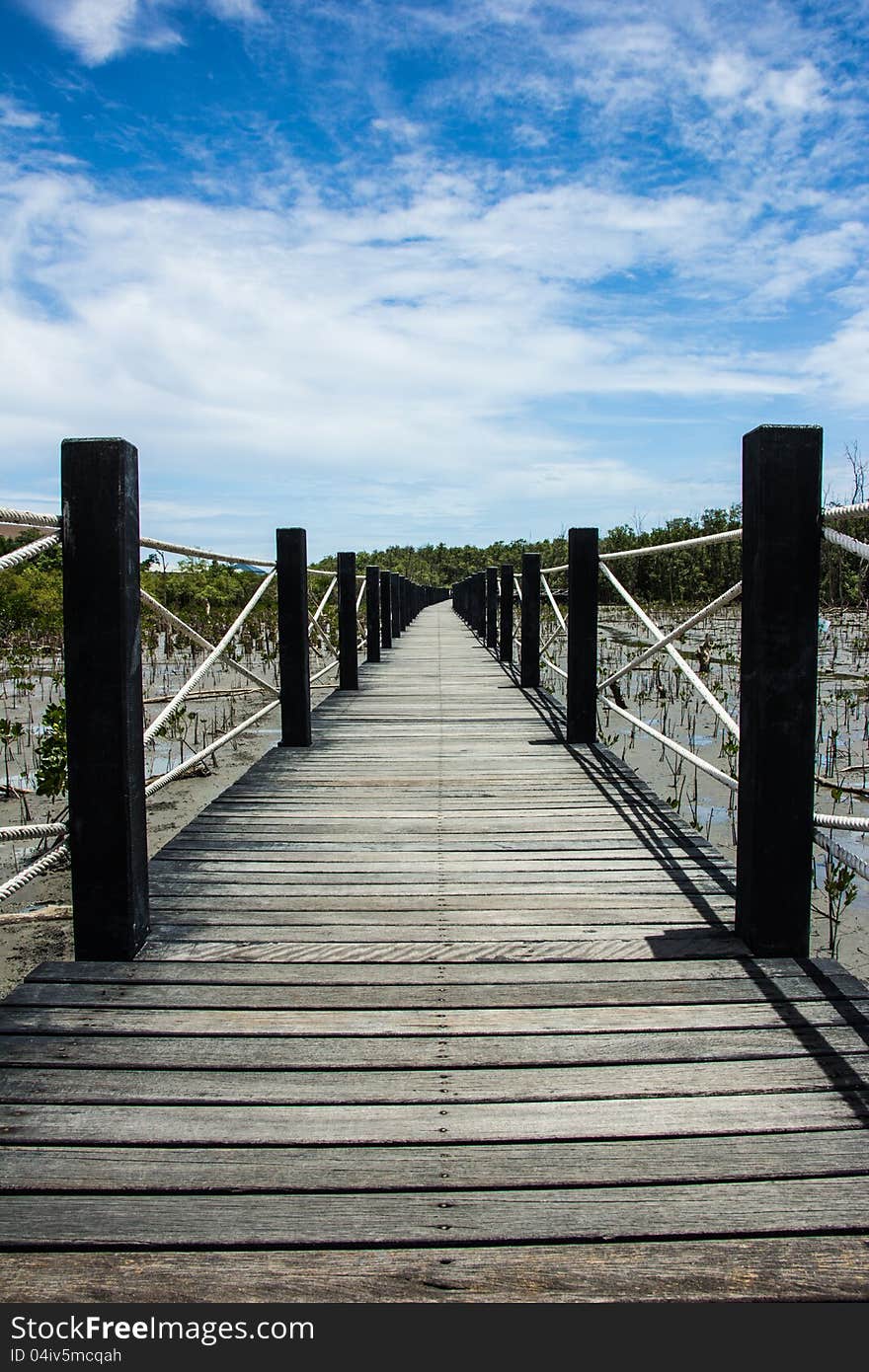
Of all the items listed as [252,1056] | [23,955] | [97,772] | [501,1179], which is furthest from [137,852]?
[23,955]

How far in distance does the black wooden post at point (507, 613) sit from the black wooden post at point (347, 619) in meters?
1.89

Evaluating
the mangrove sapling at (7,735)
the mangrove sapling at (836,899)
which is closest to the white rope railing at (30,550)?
the mangrove sapling at (836,899)

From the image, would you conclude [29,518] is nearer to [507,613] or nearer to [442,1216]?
[442,1216]

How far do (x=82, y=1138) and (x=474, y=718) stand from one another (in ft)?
14.6

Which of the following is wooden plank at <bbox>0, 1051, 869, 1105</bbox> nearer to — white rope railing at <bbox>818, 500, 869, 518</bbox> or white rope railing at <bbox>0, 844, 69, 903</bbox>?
white rope railing at <bbox>0, 844, 69, 903</bbox>

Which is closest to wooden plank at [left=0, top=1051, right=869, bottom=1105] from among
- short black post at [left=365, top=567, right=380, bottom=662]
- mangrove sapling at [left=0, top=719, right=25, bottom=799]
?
mangrove sapling at [left=0, top=719, right=25, bottom=799]

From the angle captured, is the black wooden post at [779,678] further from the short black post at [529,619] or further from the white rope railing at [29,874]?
Answer: the short black post at [529,619]

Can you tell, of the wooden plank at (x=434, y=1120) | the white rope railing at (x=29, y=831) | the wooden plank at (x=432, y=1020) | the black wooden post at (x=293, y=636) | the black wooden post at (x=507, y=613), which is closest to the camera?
the wooden plank at (x=434, y=1120)

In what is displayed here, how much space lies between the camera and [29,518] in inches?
80.4

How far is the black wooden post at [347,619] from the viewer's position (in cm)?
677

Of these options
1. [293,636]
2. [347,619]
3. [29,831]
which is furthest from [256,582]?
[29,831]

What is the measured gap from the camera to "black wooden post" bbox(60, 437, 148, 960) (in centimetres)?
207

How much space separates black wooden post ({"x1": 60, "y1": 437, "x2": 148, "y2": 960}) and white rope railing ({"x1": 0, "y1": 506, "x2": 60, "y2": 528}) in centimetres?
3

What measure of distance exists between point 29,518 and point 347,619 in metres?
4.86
